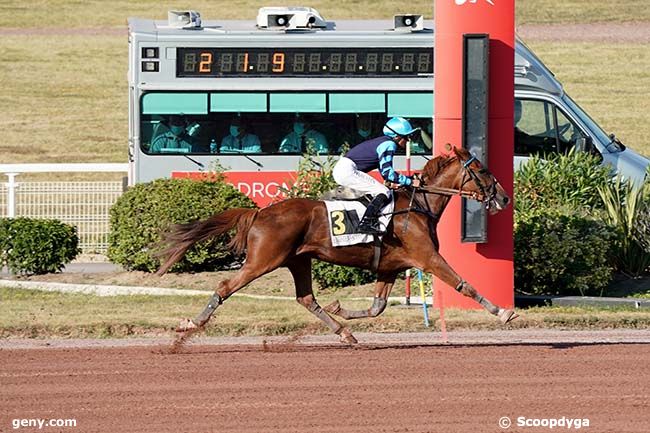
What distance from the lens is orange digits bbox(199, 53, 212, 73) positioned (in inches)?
838

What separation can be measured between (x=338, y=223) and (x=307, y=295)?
785 millimetres

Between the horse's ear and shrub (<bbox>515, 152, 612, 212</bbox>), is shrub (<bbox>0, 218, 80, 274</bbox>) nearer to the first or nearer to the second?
shrub (<bbox>515, 152, 612, 212</bbox>)

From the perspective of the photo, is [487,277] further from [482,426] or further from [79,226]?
[79,226]

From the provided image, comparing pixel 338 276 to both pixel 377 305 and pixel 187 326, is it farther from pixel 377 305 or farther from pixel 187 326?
pixel 187 326

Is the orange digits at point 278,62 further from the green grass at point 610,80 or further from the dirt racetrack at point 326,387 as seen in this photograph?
the green grass at point 610,80

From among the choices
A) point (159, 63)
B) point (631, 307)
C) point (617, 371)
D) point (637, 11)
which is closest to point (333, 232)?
point (617, 371)

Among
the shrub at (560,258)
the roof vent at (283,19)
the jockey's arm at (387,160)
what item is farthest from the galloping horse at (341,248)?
the roof vent at (283,19)

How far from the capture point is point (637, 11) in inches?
1930

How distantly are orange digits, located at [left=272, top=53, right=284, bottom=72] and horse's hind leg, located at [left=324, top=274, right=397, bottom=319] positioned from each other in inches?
365

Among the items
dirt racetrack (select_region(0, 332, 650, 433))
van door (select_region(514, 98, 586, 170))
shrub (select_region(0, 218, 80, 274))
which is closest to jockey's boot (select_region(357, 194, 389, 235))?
dirt racetrack (select_region(0, 332, 650, 433))

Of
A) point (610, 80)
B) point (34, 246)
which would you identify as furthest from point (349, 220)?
point (610, 80)

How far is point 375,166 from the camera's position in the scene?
41.1 feet

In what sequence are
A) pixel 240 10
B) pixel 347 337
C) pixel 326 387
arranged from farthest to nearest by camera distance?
1. pixel 240 10
2. pixel 347 337
3. pixel 326 387

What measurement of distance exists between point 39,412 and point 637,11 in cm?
4221
